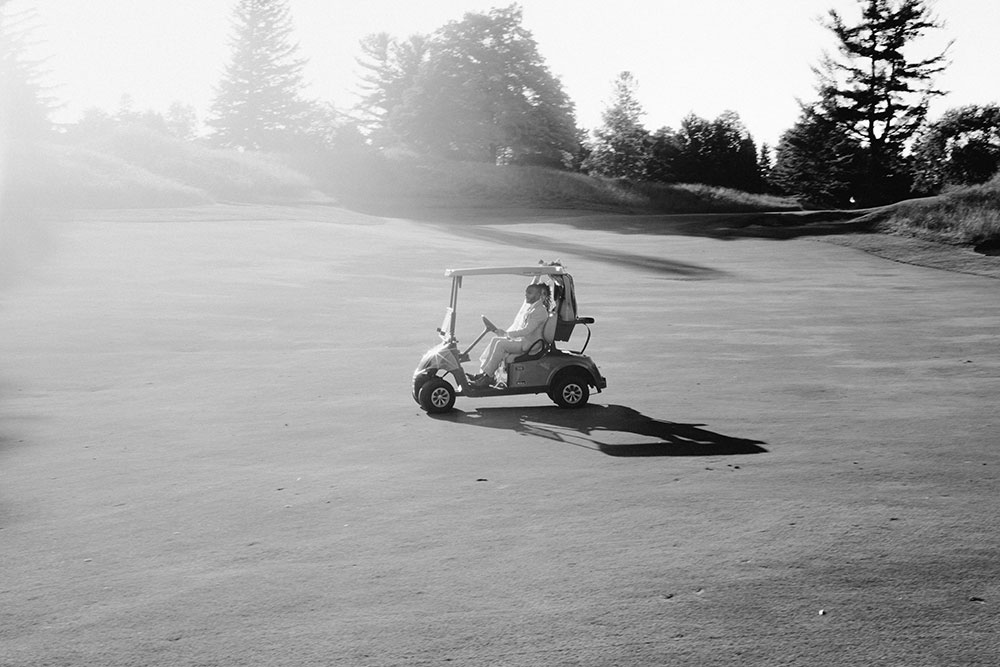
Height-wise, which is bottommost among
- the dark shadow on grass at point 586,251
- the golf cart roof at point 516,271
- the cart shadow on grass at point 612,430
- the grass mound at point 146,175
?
the cart shadow on grass at point 612,430

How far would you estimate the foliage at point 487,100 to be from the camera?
80.6m

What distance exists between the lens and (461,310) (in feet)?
81.3

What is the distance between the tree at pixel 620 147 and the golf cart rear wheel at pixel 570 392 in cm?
6805

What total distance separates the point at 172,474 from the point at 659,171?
240ft

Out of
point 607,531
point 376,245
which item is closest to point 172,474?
point 607,531

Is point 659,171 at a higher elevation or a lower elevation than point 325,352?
higher

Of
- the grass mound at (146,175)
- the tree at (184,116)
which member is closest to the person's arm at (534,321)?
the grass mound at (146,175)

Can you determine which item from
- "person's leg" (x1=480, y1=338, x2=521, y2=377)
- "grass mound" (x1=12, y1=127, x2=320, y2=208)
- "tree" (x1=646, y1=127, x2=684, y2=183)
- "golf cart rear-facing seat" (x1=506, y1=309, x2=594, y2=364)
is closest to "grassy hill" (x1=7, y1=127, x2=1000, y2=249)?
"grass mound" (x1=12, y1=127, x2=320, y2=208)

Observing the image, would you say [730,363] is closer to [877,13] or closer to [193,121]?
[877,13]

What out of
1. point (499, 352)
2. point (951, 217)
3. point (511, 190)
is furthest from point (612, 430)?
point (511, 190)

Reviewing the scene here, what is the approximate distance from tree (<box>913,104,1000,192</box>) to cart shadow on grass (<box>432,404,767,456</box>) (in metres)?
73.5

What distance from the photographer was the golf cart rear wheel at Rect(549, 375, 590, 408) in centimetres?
1299

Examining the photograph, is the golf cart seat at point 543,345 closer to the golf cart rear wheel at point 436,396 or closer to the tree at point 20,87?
the golf cart rear wheel at point 436,396

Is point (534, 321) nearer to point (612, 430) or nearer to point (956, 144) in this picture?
point (612, 430)
